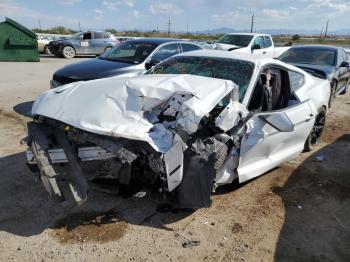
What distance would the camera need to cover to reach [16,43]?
15.8 metres

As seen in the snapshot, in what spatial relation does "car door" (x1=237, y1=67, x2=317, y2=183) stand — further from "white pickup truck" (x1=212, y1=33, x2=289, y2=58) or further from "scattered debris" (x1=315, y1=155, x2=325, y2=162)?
"white pickup truck" (x1=212, y1=33, x2=289, y2=58)

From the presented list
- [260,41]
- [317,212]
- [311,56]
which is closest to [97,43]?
[260,41]

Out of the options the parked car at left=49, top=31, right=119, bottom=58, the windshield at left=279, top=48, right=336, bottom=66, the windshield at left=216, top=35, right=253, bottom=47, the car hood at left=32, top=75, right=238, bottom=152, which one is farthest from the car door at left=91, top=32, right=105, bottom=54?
the car hood at left=32, top=75, right=238, bottom=152

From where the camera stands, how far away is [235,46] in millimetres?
14133

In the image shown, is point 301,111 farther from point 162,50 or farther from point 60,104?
point 162,50

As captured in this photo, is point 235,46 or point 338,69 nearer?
point 338,69

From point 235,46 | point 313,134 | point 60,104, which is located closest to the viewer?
point 60,104

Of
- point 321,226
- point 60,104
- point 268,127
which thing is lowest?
point 321,226

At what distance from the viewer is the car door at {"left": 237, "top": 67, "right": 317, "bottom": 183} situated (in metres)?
3.65

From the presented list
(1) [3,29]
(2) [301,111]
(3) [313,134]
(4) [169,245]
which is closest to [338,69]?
(3) [313,134]

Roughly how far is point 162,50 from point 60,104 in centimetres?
509

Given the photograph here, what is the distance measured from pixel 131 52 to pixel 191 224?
5.60 m

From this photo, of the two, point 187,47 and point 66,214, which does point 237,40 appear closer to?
point 187,47

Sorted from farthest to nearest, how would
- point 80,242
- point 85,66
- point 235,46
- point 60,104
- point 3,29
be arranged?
point 3,29 < point 235,46 < point 85,66 < point 60,104 < point 80,242
